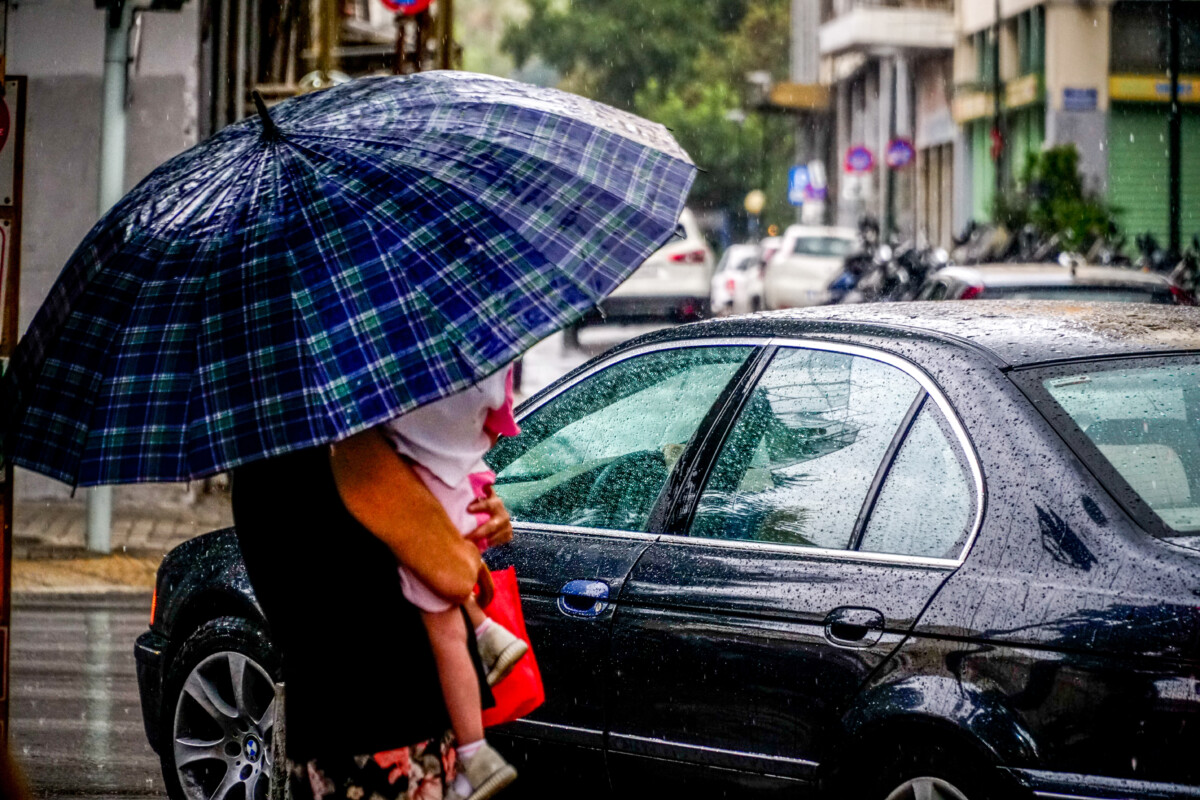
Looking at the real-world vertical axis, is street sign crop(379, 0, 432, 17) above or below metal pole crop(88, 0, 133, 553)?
above

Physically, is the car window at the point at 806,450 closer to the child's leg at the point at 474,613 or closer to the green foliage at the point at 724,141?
the child's leg at the point at 474,613

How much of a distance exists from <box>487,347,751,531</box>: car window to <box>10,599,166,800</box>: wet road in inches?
75.7

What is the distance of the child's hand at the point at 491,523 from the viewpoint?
327 centimetres

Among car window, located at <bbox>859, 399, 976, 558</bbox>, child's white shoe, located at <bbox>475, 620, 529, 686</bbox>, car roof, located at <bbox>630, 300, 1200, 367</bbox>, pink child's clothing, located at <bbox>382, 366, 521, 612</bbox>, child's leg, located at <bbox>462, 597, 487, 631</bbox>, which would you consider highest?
car roof, located at <bbox>630, 300, 1200, 367</bbox>

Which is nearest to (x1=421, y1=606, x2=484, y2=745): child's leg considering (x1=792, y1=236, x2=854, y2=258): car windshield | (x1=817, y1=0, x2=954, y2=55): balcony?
(x1=792, y1=236, x2=854, y2=258): car windshield

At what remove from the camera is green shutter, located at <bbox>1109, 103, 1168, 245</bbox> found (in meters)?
37.4

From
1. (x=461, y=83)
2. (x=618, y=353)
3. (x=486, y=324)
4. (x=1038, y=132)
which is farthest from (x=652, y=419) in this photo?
(x=1038, y=132)

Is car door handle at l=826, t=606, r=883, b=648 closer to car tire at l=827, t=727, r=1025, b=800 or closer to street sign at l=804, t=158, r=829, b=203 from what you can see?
car tire at l=827, t=727, r=1025, b=800

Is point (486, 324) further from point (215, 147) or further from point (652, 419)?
point (652, 419)

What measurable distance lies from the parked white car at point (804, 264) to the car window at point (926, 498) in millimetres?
29363

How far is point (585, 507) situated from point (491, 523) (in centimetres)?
138

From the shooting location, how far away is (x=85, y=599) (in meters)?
10.0

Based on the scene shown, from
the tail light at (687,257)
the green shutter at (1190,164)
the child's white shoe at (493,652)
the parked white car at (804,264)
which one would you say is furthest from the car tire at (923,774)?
the green shutter at (1190,164)

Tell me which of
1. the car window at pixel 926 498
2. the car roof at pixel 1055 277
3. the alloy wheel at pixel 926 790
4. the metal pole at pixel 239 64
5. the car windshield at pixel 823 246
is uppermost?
the metal pole at pixel 239 64
